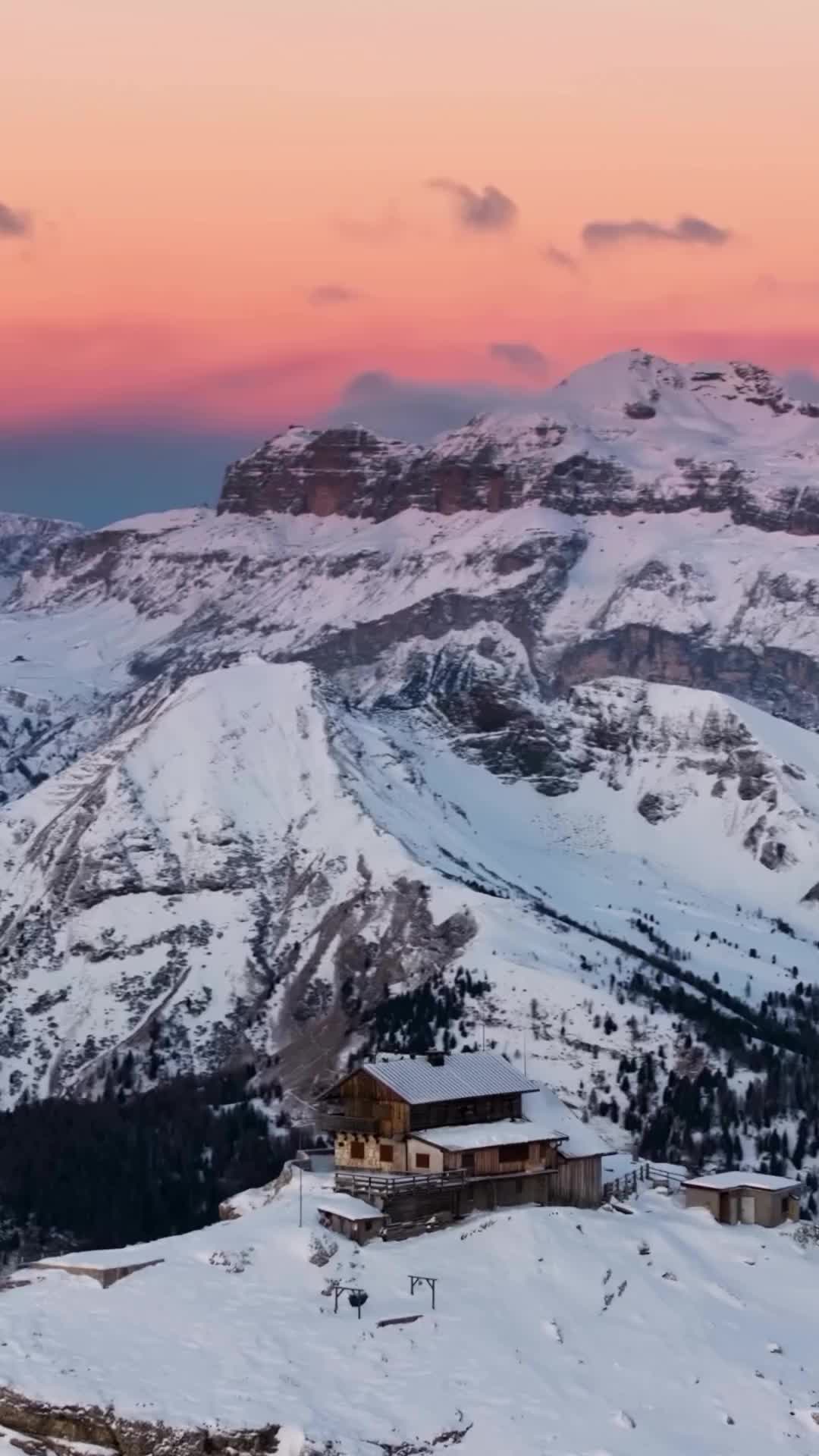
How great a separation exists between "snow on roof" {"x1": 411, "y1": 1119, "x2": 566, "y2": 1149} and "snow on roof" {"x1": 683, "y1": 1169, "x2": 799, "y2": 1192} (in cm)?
669

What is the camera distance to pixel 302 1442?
78250 mm

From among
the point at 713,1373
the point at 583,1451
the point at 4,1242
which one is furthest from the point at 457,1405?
the point at 4,1242

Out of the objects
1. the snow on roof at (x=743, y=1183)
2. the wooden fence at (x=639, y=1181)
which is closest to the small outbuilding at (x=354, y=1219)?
the wooden fence at (x=639, y=1181)

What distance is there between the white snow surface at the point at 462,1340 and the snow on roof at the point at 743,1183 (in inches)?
246

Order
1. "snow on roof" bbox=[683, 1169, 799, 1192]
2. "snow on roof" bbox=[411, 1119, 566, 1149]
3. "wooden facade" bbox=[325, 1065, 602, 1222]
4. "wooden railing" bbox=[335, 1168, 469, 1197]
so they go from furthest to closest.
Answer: "snow on roof" bbox=[683, 1169, 799, 1192], "snow on roof" bbox=[411, 1119, 566, 1149], "wooden facade" bbox=[325, 1065, 602, 1222], "wooden railing" bbox=[335, 1168, 469, 1197]

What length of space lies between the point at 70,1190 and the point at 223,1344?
114884 mm

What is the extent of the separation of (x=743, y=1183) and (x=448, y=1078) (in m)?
13.7

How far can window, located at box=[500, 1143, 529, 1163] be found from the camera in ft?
353

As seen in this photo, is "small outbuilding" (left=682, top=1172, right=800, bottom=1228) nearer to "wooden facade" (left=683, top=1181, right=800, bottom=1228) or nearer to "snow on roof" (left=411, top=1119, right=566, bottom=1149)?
"wooden facade" (left=683, top=1181, right=800, bottom=1228)

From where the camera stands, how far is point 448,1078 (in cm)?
11219

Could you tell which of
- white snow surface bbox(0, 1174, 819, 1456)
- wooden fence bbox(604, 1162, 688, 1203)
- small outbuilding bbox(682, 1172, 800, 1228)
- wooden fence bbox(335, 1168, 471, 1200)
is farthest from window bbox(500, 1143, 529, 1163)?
small outbuilding bbox(682, 1172, 800, 1228)

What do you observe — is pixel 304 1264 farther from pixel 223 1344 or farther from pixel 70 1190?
pixel 70 1190

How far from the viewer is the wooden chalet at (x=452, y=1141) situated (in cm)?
10481

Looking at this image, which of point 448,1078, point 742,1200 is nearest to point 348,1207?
point 448,1078
